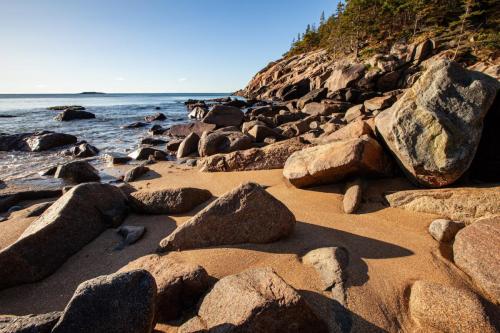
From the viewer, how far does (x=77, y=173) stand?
251 inches

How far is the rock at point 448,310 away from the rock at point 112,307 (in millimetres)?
1913

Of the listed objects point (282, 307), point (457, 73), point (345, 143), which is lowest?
point (282, 307)

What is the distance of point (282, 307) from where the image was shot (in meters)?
1.78

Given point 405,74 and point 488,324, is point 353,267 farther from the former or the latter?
point 405,74

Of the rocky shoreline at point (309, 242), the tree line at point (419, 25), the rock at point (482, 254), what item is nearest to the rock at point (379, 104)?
the rocky shoreline at point (309, 242)

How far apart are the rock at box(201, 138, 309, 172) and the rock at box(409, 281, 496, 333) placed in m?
3.86

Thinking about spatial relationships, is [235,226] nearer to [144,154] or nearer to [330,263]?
[330,263]

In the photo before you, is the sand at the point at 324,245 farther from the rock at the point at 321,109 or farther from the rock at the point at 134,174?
the rock at the point at 321,109

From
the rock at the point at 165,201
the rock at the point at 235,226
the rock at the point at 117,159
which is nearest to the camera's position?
the rock at the point at 235,226

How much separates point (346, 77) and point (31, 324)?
25419 millimetres

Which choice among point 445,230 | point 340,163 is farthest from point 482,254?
point 340,163

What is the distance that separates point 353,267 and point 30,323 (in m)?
2.40

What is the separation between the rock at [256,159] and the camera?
5.85m

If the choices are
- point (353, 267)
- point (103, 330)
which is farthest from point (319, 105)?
point (103, 330)
